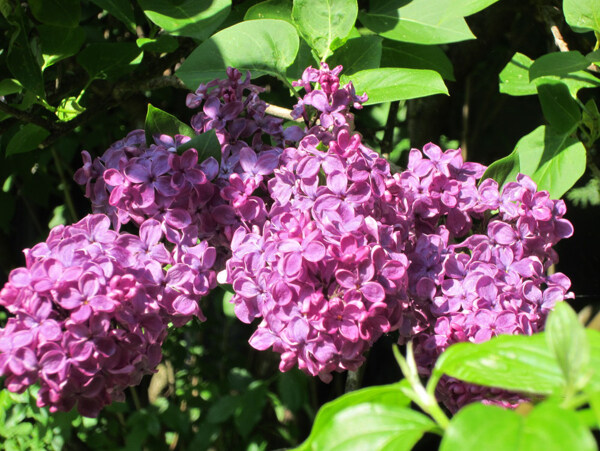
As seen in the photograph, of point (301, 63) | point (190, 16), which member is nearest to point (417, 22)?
point (301, 63)

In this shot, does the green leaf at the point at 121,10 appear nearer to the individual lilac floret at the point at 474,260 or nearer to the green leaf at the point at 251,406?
the individual lilac floret at the point at 474,260

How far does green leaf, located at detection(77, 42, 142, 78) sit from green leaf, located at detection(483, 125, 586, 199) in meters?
0.60

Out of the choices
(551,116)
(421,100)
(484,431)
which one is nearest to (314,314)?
(484,431)

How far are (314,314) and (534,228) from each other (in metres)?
0.29

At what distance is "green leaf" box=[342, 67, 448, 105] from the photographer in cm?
88

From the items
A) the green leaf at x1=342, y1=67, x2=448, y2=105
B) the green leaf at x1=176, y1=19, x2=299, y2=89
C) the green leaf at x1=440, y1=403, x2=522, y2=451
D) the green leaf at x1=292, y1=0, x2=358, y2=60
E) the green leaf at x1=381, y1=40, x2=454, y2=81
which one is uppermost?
the green leaf at x1=440, y1=403, x2=522, y2=451

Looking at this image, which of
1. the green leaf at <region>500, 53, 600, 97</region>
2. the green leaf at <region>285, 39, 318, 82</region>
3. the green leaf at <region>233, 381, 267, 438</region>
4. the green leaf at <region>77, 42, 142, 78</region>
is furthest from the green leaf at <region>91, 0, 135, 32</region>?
the green leaf at <region>233, 381, 267, 438</region>

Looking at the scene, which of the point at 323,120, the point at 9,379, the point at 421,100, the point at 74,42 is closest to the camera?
the point at 9,379

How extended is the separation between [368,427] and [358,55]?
0.67m

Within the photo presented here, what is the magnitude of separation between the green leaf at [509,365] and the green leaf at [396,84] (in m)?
0.49

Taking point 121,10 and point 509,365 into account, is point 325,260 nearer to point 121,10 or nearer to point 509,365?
point 509,365

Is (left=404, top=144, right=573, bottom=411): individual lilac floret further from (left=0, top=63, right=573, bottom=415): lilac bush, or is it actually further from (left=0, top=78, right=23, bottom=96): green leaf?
(left=0, top=78, right=23, bottom=96): green leaf

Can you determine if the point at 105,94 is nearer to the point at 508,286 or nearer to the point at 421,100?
the point at 421,100

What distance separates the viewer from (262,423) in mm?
2117
